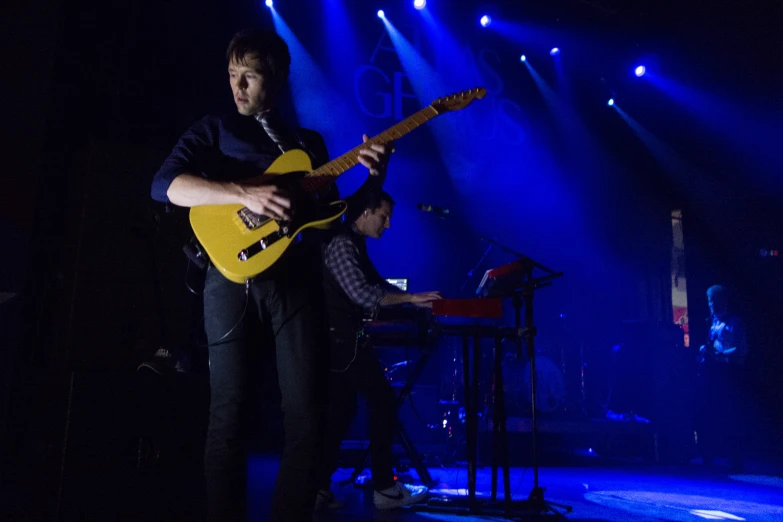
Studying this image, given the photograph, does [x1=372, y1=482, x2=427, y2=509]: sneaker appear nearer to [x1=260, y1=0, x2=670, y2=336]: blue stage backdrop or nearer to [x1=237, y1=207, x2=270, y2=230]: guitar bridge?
[x1=237, y1=207, x2=270, y2=230]: guitar bridge

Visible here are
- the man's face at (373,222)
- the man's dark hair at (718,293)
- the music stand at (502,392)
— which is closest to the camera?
the music stand at (502,392)

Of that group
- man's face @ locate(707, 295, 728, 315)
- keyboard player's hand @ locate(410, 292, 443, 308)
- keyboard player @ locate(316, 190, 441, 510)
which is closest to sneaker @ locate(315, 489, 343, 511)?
keyboard player @ locate(316, 190, 441, 510)

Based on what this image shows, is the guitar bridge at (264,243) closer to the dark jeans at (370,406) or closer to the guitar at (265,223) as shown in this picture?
the guitar at (265,223)

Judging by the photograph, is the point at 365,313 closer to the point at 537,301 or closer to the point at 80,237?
the point at 80,237

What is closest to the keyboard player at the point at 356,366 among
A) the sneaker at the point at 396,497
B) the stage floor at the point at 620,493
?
the sneaker at the point at 396,497

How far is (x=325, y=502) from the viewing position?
13.4 feet

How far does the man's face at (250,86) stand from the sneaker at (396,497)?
2915 millimetres

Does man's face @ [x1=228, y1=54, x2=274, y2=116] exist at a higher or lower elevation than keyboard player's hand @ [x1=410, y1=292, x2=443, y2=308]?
higher

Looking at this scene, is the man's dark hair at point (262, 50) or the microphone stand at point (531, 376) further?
the microphone stand at point (531, 376)

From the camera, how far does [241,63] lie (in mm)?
2350

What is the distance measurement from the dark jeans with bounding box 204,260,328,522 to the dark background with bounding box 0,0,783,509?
2.58 ft

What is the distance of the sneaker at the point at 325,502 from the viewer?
13.2 feet

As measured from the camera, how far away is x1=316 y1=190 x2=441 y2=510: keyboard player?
163 inches

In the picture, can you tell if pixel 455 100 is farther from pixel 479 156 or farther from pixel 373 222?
pixel 479 156
